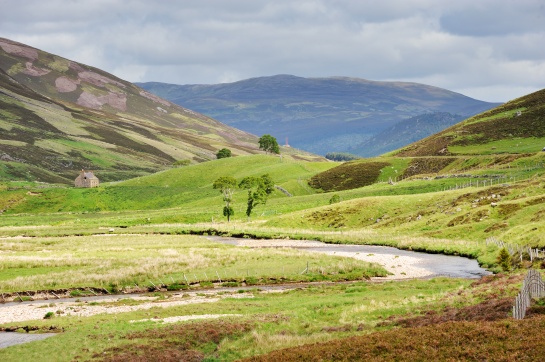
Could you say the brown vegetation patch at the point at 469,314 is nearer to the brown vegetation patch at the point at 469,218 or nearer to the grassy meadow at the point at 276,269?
the grassy meadow at the point at 276,269

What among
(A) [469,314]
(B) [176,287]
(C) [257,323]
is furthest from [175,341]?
(B) [176,287]

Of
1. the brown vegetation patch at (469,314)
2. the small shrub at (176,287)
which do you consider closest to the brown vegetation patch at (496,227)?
the small shrub at (176,287)

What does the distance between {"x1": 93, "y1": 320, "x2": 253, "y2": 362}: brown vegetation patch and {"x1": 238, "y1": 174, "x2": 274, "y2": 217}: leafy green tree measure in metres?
100

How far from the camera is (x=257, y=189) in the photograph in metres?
145

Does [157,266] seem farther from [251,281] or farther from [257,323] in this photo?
[257,323]

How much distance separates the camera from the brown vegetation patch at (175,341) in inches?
1366

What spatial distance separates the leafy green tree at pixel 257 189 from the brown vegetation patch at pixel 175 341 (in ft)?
328

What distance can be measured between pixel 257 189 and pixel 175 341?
355ft

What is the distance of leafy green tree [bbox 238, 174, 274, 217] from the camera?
141750 millimetres

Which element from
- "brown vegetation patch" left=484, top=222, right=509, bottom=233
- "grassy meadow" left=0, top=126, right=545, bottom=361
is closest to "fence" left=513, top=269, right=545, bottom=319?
"grassy meadow" left=0, top=126, right=545, bottom=361

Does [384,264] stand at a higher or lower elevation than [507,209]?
lower

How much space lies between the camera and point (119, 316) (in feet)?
154

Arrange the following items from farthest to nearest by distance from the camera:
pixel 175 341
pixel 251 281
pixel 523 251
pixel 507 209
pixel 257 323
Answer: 1. pixel 507 209
2. pixel 251 281
3. pixel 523 251
4. pixel 257 323
5. pixel 175 341

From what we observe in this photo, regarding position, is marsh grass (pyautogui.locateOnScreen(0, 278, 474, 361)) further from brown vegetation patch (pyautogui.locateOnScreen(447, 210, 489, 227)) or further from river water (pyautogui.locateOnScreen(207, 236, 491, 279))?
brown vegetation patch (pyautogui.locateOnScreen(447, 210, 489, 227))
